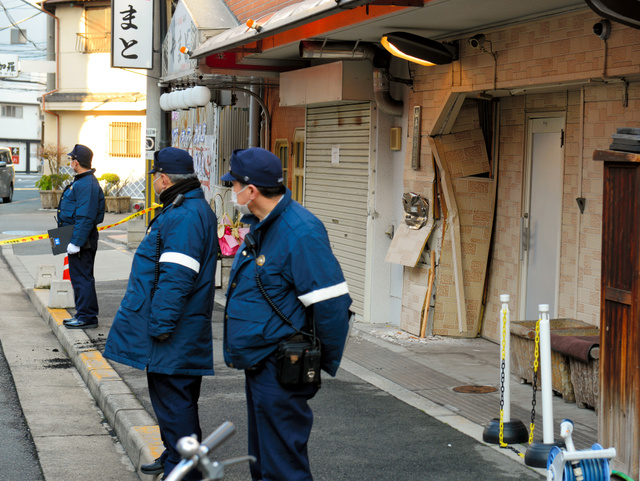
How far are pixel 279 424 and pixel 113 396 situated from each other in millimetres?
3243

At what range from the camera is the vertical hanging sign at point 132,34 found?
15664 millimetres

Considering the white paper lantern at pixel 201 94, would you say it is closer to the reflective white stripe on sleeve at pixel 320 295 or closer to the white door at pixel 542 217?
the white door at pixel 542 217

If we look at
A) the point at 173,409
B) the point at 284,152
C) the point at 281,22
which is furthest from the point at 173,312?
the point at 284,152

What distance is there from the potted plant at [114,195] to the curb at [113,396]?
1804cm

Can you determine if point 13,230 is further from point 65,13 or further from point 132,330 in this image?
point 132,330

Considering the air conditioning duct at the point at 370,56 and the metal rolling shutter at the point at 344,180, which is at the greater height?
the air conditioning duct at the point at 370,56

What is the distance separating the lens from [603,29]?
639cm

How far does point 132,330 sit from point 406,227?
503 cm

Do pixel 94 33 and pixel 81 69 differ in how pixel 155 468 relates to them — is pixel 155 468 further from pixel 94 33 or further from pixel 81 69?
pixel 94 33

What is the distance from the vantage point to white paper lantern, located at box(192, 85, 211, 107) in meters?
12.7

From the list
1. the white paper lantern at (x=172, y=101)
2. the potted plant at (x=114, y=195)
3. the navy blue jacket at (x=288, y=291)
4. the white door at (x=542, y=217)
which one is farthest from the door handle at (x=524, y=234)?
the potted plant at (x=114, y=195)

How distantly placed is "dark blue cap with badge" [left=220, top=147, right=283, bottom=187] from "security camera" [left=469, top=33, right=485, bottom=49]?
4.56 m

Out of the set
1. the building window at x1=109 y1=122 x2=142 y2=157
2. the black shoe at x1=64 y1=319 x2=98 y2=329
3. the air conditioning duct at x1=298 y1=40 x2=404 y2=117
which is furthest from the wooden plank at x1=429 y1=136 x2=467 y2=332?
the building window at x1=109 y1=122 x2=142 y2=157

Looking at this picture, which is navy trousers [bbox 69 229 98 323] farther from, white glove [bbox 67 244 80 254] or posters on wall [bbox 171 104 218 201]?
posters on wall [bbox 171 104 218 201]
